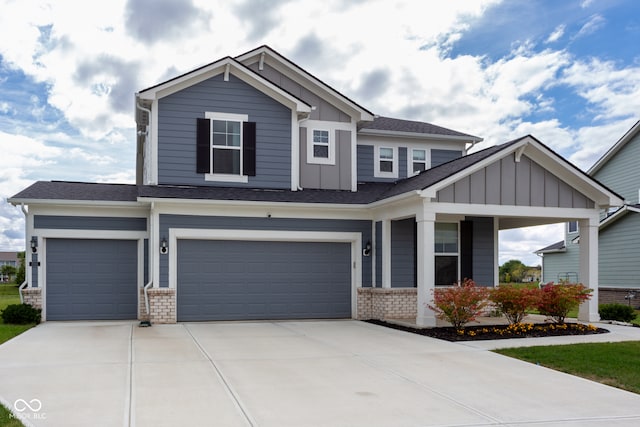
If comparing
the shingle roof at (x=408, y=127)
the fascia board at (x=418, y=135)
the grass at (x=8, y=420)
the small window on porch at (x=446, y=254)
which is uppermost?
the shingle roof at (x=408, y=127)

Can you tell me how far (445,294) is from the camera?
12719mm

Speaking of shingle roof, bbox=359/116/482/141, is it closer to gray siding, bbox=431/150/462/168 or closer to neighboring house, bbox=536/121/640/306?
gray siding, bbox=431/150/462/168

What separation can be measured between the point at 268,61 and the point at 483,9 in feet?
20.4

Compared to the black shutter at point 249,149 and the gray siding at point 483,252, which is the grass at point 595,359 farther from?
the black shutter at point 249,149

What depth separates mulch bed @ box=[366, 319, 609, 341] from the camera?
12.1 meters

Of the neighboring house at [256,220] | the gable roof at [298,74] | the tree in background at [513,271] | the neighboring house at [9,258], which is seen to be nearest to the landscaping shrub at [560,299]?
the neighboring house at [256,220]

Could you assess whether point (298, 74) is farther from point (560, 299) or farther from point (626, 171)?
point (626, 171)

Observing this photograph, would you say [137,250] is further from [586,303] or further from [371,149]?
[586,303]

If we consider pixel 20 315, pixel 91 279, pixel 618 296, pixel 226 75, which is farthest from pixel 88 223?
pixel 618 296

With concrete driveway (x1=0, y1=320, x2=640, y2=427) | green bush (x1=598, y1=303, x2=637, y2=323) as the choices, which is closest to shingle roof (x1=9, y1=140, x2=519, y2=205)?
concrete driveway (x1=0, y1=320, x2=640, y2=427)

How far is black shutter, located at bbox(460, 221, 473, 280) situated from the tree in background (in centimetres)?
2996

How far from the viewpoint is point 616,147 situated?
1055 inches

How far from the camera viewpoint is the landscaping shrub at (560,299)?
1357cm

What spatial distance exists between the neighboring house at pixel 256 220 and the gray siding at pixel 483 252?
5cm
